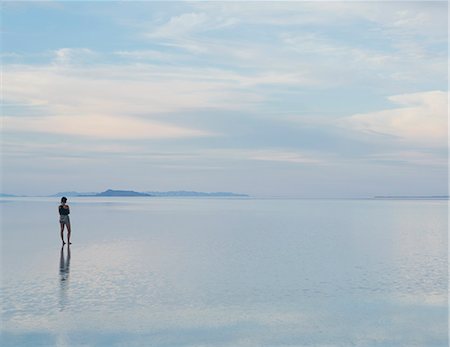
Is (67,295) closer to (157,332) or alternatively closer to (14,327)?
(14,327)

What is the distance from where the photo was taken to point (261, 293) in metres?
13.9

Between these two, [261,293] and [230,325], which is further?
[261,293]

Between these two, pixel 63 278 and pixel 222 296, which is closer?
pixel 222 296

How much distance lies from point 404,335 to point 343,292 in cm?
386

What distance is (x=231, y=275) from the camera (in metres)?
16.4

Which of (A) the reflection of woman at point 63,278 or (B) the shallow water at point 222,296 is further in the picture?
(A) the reflection of woman at point 63,278

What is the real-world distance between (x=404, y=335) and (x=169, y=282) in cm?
707

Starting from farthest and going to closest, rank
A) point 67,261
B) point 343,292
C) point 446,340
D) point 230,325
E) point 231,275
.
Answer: point 67,261, point 231,275, point 343,292, point 230,325, point 446,340

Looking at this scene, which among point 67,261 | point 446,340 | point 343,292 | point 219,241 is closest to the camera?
point 446,340

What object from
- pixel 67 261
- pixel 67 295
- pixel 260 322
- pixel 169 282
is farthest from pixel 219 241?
pixel 260 322

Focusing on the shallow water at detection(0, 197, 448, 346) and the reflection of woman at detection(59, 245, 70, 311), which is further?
the reflection of woman at detection(59, 245, 70, 311)

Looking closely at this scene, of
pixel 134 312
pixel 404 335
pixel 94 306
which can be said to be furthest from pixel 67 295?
pixel 404 335

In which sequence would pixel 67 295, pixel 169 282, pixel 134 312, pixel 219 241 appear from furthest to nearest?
1. pixel 219 241
2. pixel 169 282
3. pixel 67 295
4. pixel 134 312

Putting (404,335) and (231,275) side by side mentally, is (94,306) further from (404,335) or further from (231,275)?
(404,335)
